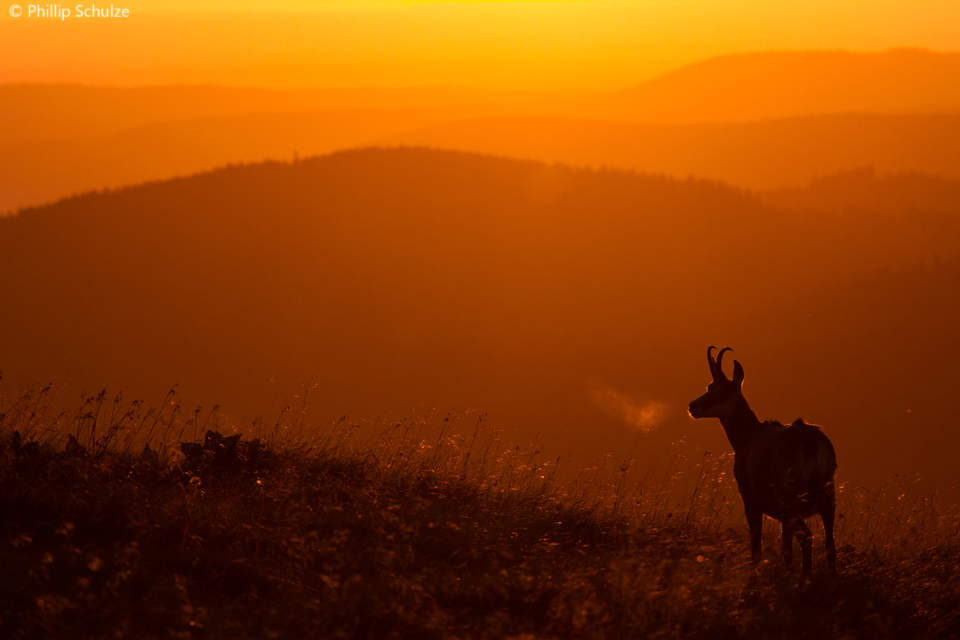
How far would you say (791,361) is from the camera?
A: 244ft

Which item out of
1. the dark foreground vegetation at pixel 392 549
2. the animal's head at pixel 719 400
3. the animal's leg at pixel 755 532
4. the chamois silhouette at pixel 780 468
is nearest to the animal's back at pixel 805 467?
the chamois silhouette at pixel 780 468

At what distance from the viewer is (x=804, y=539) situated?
687 cm

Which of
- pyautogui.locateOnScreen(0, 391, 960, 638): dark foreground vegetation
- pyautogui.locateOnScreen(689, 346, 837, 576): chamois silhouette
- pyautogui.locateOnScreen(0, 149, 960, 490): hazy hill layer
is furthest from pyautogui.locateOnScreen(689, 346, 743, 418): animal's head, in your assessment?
pyautogui.locateOnScreen(0, 149, 960, 490): hazy hill layer

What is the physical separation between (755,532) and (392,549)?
3236 millimetres

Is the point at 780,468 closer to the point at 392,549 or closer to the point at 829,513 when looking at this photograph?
the point at 829,513

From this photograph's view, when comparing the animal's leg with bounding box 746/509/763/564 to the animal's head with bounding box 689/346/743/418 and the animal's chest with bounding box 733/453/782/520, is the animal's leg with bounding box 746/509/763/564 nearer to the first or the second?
the animal's chest with bounding box 733/453/782/520

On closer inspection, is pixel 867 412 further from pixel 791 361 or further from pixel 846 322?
pixel 846 322

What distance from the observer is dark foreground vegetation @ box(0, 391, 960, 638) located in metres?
5.20

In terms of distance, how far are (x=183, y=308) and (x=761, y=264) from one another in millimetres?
62323

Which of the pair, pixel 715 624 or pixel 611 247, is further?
pixel 611 247

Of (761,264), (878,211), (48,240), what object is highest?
(878,211)

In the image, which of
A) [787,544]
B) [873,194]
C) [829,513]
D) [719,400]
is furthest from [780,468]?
[873,194]

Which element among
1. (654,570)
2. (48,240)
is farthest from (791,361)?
(48,240)

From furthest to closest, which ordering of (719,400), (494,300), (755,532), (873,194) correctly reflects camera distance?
(873,194) < (494,300) < (719,400) < (755,532)
